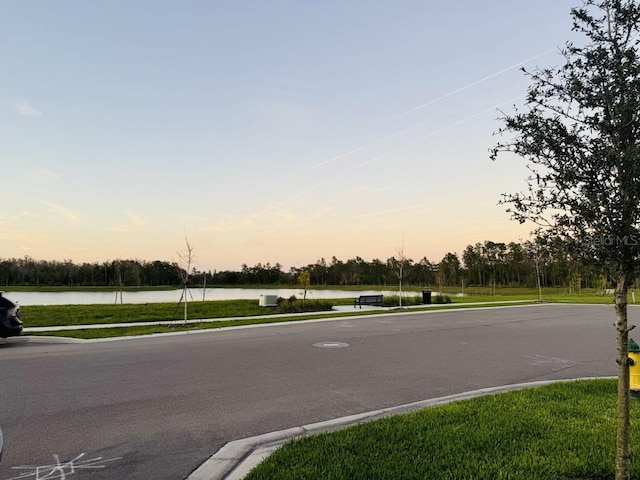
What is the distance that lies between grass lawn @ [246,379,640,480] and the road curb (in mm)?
204

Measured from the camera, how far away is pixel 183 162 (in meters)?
19.1

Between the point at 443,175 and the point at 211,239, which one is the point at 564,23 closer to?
the point at 443,175

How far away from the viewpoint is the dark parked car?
10.7 m

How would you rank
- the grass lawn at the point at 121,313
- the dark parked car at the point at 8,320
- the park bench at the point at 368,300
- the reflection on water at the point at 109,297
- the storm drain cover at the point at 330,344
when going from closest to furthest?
the dark parked car at the point at 8,320 → the storm drain cover at the point at 330,344 → the grass lawn at the point at 121,313 → the park bench at the point at 368,300 → the reflection on water at the point at 109,297

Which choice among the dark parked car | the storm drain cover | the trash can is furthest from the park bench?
the dark parked car

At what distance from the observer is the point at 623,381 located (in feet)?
10.2

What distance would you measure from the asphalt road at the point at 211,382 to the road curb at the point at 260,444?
170 millimetres

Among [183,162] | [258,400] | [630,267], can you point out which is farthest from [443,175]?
[630,267]

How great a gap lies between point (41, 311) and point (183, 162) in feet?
28.7

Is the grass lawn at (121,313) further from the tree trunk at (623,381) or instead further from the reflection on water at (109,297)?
the tree trunk at (623,381)

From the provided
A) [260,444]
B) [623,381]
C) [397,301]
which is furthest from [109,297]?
[623,381]

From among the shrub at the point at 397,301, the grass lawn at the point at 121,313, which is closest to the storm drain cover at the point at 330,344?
the grass lawn at the point at 121,313

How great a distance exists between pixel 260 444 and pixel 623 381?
3285 mm

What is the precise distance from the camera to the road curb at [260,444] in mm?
3551
